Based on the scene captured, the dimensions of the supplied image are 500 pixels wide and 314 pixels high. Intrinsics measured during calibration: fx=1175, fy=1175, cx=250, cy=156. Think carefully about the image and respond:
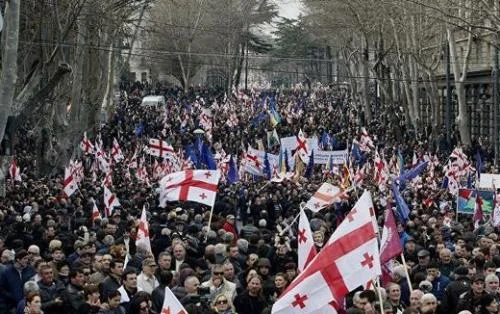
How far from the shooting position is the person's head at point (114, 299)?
31.3 ft

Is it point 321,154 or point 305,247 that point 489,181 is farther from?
point 305,247

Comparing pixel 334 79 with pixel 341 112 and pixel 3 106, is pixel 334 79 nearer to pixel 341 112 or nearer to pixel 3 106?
pixel 341 112

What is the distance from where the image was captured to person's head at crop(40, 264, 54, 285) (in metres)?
11.1

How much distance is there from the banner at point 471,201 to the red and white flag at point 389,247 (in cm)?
778

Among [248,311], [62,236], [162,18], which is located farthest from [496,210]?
[162,18]

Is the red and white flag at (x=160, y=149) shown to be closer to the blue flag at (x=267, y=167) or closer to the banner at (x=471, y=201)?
the blue flag at (x=267, y=167)

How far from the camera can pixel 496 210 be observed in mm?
18328

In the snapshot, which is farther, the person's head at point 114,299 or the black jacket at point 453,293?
the black jacket at point 453,293

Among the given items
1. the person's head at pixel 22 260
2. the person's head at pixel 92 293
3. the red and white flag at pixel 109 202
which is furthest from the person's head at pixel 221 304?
the red and white flag at pixel 109 202

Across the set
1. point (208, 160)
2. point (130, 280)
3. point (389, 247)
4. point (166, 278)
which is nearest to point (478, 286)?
point (389, 247)

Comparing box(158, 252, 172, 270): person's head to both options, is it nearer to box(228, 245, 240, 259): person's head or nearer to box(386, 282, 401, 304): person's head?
box(228, 245, 240, 259): person's head

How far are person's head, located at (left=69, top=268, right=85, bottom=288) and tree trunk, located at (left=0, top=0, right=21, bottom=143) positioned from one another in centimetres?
478

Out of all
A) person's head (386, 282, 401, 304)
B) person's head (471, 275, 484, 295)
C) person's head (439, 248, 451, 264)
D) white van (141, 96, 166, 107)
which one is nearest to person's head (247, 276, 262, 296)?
person's head (386, 282, 401, 304)

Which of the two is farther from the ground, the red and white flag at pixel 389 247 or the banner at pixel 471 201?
the red and white flag at pixel 389 247
